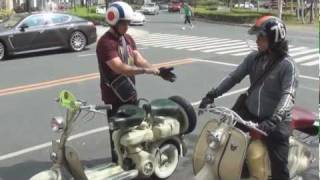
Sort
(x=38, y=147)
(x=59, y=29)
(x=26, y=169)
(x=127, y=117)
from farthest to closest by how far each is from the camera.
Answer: (x=59, y=29) < (x=38, y=147) < (x=26, y=169) < (x=127, y=117)

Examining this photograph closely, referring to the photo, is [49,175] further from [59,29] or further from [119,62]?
[59,29]

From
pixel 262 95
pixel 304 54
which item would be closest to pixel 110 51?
pixel 262 95

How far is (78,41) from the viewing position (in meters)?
20.6

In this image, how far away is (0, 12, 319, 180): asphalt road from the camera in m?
7.19

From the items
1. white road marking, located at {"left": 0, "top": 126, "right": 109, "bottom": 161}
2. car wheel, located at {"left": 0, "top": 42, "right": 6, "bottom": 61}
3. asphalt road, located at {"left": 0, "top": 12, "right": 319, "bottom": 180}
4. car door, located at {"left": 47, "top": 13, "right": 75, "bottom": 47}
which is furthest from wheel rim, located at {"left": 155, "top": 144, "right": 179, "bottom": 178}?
car door, located at {"left": 47, "top": 13, "right": 75, "bottom": 47}

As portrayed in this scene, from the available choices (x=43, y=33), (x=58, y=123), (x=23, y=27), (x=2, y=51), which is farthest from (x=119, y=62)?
(x=43, y=33)

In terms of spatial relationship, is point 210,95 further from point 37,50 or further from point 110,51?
point 37,50

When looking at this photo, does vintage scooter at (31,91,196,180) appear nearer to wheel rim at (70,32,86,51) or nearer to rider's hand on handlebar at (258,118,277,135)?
rider's hand on handlebar at (258,118,277,135)

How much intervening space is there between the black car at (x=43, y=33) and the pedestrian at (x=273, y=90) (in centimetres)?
1447

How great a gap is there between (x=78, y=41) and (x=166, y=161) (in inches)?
581

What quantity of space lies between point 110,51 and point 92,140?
2.49 metres

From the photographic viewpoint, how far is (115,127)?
546 cm

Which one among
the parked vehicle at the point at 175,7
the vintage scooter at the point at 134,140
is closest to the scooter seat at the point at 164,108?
the vintage scooter at the point at 134,140

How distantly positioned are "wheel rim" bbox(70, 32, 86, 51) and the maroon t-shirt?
1454 centimetres
